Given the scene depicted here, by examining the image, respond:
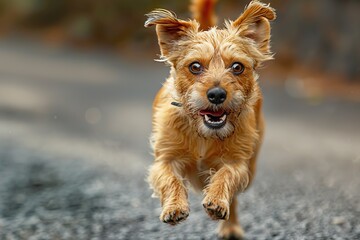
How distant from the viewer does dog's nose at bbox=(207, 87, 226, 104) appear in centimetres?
470

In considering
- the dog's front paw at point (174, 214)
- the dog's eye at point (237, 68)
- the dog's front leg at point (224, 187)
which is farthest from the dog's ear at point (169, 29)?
the dog's front paw at point (174, 214)

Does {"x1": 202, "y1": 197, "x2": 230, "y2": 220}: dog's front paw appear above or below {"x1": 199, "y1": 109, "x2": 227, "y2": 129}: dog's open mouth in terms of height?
below

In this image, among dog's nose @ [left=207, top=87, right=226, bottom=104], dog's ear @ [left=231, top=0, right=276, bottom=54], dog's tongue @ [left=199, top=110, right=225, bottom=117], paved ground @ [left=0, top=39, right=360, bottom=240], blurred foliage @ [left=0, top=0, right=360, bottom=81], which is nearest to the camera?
dog's nose @ [left=207, top=87, right=226, bottom=104]

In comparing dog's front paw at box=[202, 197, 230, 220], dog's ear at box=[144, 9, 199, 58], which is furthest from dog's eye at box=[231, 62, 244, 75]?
dog's front paw at box=[202, 197, 230, 220]

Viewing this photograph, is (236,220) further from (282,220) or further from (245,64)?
(245,64)

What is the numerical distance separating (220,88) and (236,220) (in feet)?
7.63

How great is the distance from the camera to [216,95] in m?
4.70

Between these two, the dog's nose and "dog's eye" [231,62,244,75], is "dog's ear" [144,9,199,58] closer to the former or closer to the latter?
Answer: "dog's eye" [231,62,244,75]

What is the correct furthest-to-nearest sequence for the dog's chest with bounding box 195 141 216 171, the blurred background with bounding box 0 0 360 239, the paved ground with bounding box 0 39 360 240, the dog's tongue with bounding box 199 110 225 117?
1. the blurred background with bounding box 0 0 360 239
2. the paved ground with bounding box 0 39 360 240
3. the dog's chest with bounding box 195 141 216 171
4. the dog's tongue with bounding box 199 110 225 117

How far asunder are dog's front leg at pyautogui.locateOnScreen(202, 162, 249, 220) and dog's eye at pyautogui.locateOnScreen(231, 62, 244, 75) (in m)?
0.80

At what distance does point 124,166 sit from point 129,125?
3.64 m

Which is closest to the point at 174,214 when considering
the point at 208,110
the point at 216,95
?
the point at 208,110

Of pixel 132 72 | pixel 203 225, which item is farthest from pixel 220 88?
pixel 132 72

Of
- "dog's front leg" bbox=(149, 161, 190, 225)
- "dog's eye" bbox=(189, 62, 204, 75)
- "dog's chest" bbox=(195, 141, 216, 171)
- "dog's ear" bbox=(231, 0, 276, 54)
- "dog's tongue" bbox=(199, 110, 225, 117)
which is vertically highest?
"dog's ear" bbox=(231, 0, 276, 54)
